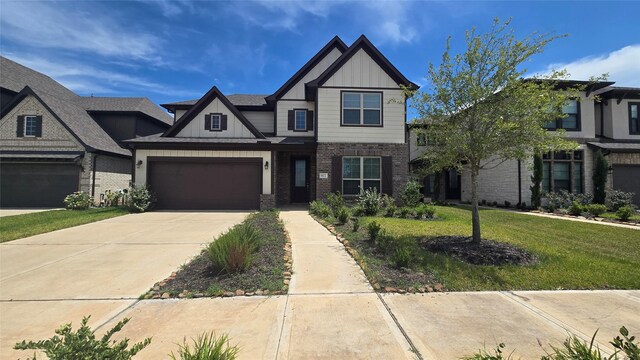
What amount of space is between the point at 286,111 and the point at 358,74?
4.73m

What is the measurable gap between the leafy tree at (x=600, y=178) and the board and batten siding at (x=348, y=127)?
A: 1002 centimetres

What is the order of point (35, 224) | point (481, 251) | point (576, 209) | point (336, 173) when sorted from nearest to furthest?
point (481, 251), point (35, 224), point (576, 209), point (336, 173)

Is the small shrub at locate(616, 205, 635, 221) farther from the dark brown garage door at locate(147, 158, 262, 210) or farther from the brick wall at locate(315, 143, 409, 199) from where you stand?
the dark brown garage door at locate(147, 158, 262, 210)

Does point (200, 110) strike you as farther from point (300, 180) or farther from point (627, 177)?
point (627, 177)

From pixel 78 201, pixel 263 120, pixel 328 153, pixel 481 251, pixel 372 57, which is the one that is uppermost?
pixel 372 57

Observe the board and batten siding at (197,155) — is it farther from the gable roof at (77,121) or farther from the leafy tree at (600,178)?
the leafy tree at (600,178)

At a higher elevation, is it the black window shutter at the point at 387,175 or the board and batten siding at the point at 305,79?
the board and batten siding at the point at 305,79

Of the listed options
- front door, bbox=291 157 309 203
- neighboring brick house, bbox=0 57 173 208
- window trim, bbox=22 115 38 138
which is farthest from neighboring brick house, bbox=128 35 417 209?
window trim, bbox=22 115 38 138

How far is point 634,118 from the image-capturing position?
57.6 ft

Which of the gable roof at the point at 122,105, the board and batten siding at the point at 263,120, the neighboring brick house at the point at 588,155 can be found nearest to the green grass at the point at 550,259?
the neighboring brick house at the point at 588,155

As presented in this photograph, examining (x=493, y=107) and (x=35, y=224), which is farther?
(x=35, y=224)

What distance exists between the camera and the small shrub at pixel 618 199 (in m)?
14.4

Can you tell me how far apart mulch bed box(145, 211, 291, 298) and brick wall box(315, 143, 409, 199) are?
9.01m

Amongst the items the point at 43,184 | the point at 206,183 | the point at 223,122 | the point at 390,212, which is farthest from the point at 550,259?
the point at 43,184
